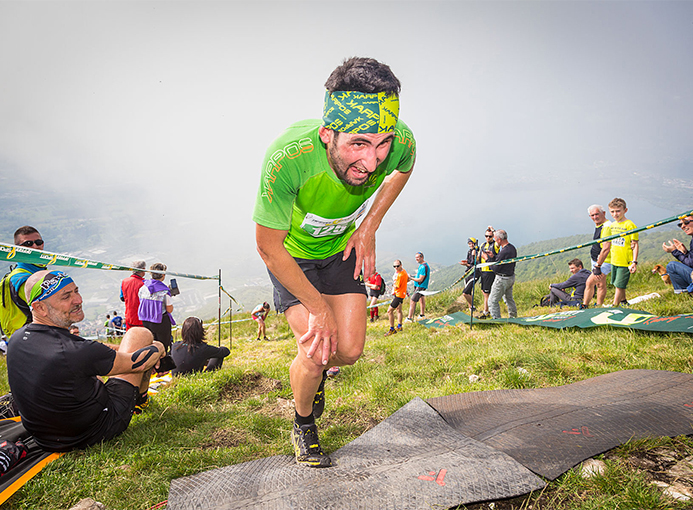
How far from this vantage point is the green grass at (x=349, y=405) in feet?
8.17

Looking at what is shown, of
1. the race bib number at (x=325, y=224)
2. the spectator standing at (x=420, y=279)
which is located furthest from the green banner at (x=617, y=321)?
the race bib number at (x=325, y=224)

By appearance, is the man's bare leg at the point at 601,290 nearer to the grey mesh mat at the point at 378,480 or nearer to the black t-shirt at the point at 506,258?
the black t-shirt at the point at 506,258

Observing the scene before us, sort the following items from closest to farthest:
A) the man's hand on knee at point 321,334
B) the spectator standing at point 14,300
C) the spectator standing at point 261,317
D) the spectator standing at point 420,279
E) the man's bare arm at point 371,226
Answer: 1. the man's hand on knee at point 321,334
2. the man's bare arm at point 371,226
3. the spectator standing at point 14,300
4. the spectator standing at point 420,279
5. the spectator standing at point 261,317

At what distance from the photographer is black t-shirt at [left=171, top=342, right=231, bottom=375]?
596 centimetres

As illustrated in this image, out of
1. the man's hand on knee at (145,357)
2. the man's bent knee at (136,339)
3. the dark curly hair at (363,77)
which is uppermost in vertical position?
the dark curly hair at (363,77)

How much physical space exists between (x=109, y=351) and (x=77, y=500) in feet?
3.84

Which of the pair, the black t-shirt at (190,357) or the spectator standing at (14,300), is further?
the black t-shirt at (190,357)

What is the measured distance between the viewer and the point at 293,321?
9.00ft

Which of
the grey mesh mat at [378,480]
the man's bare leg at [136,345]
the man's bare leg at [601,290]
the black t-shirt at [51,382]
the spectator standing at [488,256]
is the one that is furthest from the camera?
the spectator standing at [488,256]

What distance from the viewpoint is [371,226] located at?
2.92 m

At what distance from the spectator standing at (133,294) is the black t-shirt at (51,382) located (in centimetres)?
445

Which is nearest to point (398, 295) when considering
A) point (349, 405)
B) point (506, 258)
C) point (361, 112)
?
point (506, 258)

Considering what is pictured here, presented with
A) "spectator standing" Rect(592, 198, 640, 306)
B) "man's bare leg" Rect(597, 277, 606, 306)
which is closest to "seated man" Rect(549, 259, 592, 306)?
"man's bare leg" Rect(597, 277, 606, 306)

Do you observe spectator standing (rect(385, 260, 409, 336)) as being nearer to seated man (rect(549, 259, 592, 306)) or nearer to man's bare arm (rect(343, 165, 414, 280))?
seated man (rect(549, 259, 592, 306))
